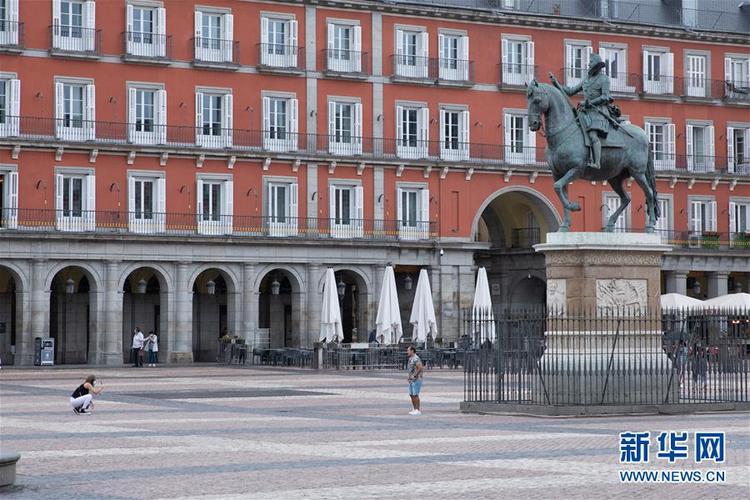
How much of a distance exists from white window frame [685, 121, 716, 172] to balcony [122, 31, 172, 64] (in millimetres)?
26393

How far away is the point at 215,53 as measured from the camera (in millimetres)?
63156

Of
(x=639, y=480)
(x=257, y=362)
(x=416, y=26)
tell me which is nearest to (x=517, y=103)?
(x=416, y=26)

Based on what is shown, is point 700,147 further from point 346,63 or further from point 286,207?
point 286,207

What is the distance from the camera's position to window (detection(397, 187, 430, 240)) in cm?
6669

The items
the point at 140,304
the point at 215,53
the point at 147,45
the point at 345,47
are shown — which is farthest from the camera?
the point at 345,47

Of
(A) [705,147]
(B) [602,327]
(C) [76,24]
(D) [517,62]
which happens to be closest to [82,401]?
(B) [602,327]

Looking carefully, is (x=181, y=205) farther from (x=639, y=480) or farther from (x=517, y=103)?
(x=639, y=480)

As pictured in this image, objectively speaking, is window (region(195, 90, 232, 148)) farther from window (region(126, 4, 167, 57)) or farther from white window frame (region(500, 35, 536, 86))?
white window frame (region(500, 35, 536, 86))

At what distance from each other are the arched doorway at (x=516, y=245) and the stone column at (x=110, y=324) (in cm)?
1887

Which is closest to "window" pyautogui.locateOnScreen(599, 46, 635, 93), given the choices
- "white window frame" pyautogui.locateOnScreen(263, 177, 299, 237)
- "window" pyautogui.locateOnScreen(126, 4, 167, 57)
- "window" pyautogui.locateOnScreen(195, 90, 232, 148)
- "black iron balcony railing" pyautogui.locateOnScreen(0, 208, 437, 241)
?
"black iron balcony railing" pyautogui.locateOnScreen(0, 208, 437, 241)

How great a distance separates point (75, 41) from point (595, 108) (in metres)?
35.3

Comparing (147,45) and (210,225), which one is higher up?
(147,45)

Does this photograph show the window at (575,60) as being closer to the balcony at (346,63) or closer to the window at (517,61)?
the window at (517,61)

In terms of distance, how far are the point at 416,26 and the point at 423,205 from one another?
7.95 meters
